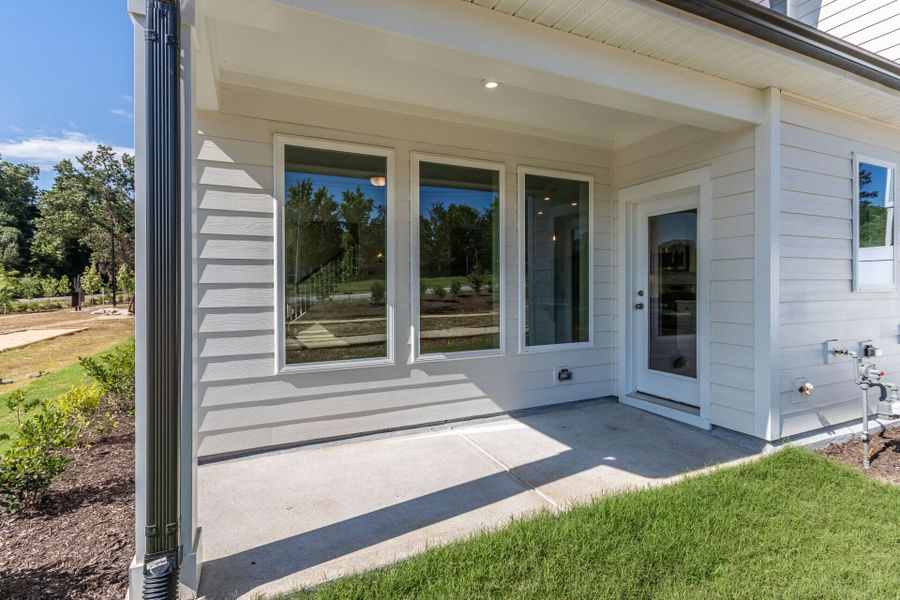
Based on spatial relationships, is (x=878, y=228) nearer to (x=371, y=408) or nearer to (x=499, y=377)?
(x=499, y=377)

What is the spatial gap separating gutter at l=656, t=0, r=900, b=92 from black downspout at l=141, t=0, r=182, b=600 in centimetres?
231

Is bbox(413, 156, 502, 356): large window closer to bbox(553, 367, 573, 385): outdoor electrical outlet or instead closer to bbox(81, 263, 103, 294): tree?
bbox(553, 367, 573, 385): outdoor electrical outlet

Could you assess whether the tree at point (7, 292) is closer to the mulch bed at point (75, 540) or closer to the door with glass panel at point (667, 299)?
the mulch bed at point (75, 540)

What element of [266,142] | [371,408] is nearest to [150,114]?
[266,142]

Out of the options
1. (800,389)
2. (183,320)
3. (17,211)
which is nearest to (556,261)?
(800,389)

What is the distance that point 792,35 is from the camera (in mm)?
2539

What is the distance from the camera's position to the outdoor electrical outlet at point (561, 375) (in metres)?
4.18

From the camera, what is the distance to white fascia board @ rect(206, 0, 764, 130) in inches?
76.4

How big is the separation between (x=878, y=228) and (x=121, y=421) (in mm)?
6899

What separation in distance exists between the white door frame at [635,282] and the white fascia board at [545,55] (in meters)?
0.63

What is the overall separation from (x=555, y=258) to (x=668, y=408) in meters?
1.76

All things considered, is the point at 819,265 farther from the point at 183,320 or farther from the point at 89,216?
the point at 89,216

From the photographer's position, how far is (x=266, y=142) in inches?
123

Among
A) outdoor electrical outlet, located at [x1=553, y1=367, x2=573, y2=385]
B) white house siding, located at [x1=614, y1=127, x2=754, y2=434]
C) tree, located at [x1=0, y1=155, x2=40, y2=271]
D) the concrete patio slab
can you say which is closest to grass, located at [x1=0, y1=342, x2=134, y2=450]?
the concrete patio slab
